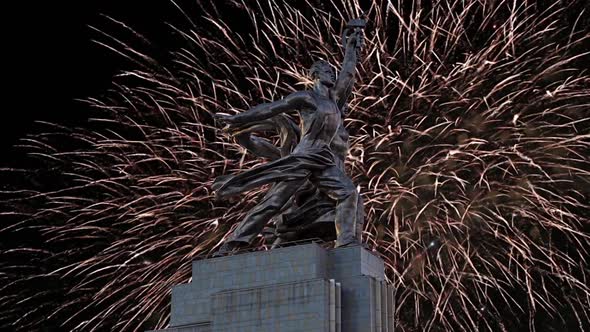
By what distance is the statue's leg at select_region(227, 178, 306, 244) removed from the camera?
2450 centimetres

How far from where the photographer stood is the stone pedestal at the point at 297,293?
74.5ft

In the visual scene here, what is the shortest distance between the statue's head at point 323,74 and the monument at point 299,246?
0.07 ft

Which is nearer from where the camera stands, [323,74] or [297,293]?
[297,293]

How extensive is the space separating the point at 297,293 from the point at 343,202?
2.35m

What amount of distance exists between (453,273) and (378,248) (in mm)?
2315

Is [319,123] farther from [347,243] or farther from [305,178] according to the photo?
[347,243]

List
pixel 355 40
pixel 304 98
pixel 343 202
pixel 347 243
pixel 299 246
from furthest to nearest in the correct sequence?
pixel 355 40, pixel 304 98, pixel 343 202, pixel 347 243, pixel 299 246

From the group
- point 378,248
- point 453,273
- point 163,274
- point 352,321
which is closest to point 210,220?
point 163,274

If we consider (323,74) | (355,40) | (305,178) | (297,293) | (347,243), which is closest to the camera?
(297,293)

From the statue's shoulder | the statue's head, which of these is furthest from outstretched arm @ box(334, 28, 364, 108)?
the statue's shoulder

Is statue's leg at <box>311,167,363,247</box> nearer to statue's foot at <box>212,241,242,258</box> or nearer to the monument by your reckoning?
the monument

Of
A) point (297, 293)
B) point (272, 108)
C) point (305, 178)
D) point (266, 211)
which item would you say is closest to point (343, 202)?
point (305, 178)

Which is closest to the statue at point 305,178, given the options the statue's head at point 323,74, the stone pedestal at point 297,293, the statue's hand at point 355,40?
the statue's head at point 323,74

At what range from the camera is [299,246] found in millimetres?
23453
